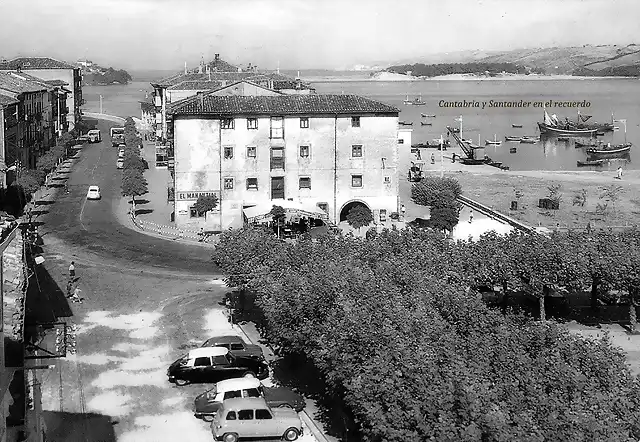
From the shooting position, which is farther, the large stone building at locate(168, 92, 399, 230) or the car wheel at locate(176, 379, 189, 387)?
the large stone building at locate(168, 92, 399, 230)

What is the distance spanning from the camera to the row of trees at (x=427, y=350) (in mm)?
13031

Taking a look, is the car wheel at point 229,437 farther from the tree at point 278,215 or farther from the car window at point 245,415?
the tree at point 278,215

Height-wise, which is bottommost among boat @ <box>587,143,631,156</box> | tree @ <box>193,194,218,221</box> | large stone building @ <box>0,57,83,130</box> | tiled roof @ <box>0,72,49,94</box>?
tree @ <box>193,194,218,221</box>

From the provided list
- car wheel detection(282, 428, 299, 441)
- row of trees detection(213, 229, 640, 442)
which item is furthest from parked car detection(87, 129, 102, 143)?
car wheel detection(282, 428, 299, 441)

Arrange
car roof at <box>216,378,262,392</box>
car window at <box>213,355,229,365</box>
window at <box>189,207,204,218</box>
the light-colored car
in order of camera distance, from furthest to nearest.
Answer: the light-colored car
window at <box>189,207,204,218</box>
car window at <box>213,355,229,365</box>
car roof at <box>216,378,262,392</box>

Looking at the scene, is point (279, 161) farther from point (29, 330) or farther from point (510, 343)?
point (510, 343)

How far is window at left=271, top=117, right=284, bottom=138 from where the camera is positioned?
42031 millimetres

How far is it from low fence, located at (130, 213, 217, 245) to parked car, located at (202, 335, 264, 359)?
15.9 m

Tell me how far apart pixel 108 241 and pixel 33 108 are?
31813mm

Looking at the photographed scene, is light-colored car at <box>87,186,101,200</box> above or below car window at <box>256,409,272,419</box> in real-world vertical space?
above

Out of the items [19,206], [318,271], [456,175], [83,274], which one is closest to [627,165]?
[456,175]

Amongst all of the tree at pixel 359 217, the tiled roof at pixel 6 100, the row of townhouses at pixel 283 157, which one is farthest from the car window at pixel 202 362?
the tiled roof at pixel 6 100

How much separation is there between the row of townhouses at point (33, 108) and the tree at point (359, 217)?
63.7 ft

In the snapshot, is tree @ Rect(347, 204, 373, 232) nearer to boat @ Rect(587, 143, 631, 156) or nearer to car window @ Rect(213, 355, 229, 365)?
car window @ Rect(213, 355, 229, 365)
